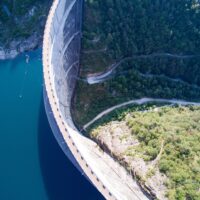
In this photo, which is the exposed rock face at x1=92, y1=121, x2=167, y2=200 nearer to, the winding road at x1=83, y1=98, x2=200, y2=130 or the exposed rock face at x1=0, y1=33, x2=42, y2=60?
the winding road at x1=83, y1=98, x2=200, y2=130

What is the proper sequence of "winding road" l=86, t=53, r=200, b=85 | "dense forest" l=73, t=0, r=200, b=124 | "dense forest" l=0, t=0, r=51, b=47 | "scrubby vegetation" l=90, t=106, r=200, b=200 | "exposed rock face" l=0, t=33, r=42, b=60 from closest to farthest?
"scrubby vegetation" l=90, t=106, r=200, b=200 → "dense forest" l=73, t=0, r=200, b=124 → "winding road" l=86, t=53, r=200, b=85 → "exposed rock face" l=0, t=33, r=42, b=60 → "dense forest" l=0, t=0, r=51, b=47

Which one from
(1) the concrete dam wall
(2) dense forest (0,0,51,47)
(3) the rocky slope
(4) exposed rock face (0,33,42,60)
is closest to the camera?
(1) the concrete dam wall

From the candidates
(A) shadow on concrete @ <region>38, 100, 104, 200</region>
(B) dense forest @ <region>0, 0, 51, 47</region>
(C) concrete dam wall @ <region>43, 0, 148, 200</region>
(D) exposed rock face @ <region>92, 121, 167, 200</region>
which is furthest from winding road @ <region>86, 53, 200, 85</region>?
(B) dense forest @ <region>0, 0, 51, 47</region>

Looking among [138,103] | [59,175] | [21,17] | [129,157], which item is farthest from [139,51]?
[59,175]

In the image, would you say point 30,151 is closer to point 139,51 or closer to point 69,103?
point 69,103


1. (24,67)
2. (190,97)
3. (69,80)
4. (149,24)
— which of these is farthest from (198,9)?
(24,67)

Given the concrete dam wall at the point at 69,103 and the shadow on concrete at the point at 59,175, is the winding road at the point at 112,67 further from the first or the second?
the shadow on concrete at the point at 59,175

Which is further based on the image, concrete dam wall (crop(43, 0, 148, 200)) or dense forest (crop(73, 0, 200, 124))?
dense forest (crop(73, 0, 200, 124))

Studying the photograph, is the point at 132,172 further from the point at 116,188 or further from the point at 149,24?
the point at 149,24
